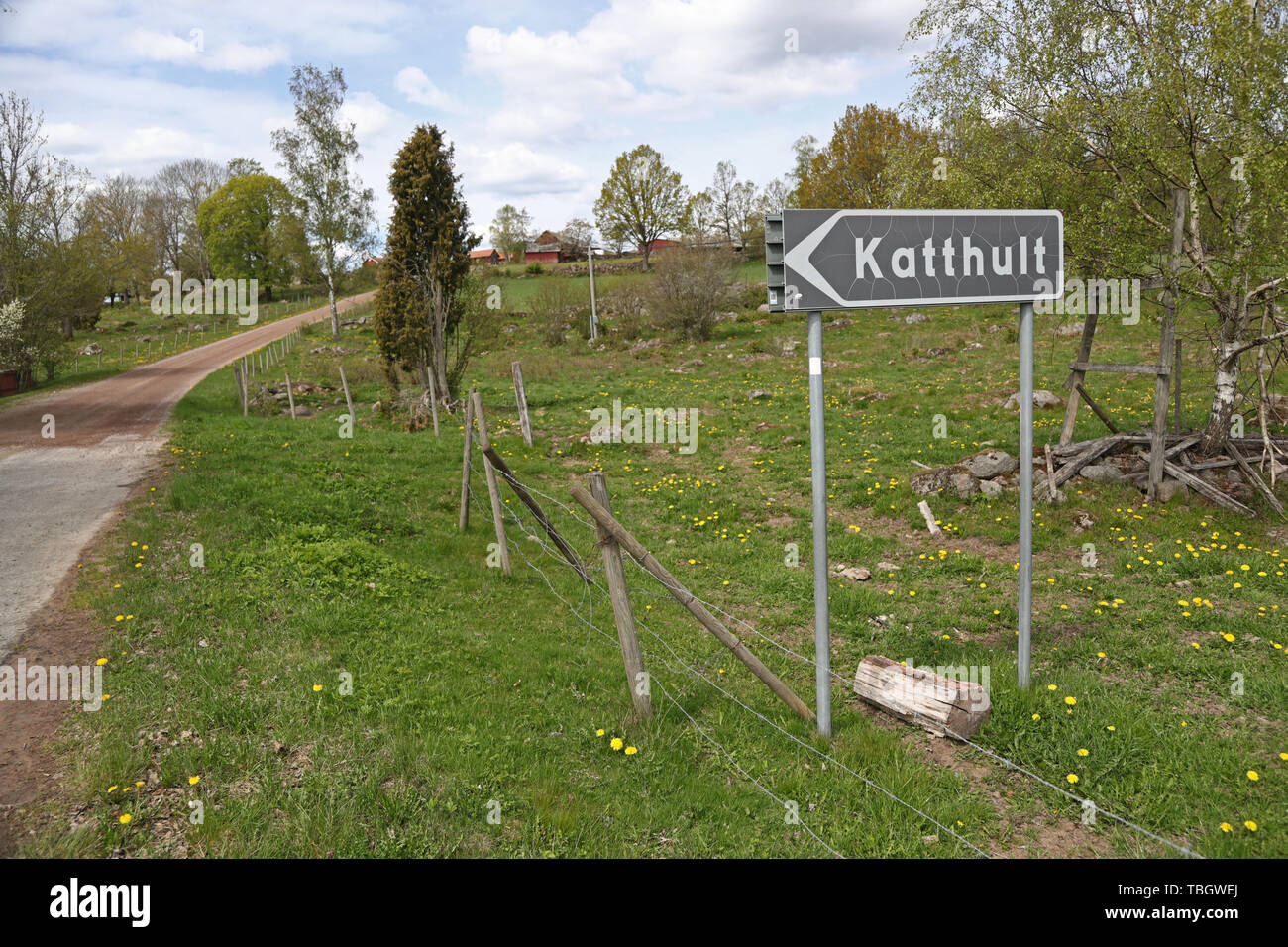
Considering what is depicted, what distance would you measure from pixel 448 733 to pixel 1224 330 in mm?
11642

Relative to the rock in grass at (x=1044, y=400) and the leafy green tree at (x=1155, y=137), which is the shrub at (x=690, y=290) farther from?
the leafy green tree at (x=1155, y=137)

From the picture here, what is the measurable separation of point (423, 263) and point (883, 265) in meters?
18.8

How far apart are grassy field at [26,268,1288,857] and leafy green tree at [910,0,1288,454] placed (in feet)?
10.3

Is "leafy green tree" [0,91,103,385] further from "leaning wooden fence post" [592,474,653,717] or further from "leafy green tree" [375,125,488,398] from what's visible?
"leaning wooden fence post" [592,474,653,717]

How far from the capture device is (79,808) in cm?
435

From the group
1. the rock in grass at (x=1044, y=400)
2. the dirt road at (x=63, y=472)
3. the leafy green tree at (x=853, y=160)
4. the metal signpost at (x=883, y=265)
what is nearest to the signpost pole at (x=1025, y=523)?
the metal signpost at (x=883, y=265)

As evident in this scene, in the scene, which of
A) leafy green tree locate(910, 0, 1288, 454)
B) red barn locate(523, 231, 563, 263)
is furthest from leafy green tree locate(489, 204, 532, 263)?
leafy green tree locate(910, 0, 1288, 454)

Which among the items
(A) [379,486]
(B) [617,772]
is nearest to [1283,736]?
(B) [617,772]

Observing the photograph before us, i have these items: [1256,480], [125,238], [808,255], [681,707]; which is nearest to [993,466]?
[1256,480]

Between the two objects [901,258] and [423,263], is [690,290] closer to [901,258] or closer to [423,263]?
[423,263]

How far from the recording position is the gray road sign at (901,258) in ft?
16.2

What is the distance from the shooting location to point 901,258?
512 centimetres
